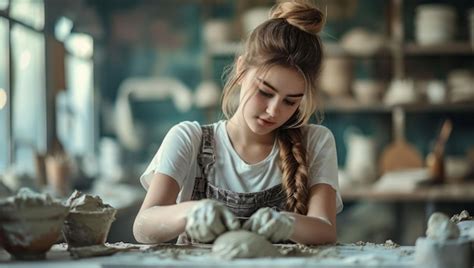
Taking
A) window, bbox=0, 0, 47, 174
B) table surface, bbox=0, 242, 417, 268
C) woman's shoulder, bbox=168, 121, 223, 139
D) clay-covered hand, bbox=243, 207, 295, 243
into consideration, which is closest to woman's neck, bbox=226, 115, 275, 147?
woman's shoulder, bbox=168, 121, 223, 139

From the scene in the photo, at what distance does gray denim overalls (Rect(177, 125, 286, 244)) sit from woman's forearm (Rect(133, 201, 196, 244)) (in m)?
0.18

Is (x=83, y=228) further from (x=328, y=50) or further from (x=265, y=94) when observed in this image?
(x=328, y=50)

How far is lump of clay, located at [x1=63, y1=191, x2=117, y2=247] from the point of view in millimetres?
1979

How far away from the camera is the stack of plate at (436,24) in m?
5.51

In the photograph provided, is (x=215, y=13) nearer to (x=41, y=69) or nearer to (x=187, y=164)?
(x=41, y=69)

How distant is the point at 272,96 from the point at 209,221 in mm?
574

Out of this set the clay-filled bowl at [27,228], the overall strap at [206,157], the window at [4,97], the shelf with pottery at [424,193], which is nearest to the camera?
the clay-filled bowl at [27,228]

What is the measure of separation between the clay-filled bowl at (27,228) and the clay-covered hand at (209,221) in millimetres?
322

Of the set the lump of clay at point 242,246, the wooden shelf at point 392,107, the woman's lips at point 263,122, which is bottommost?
the lump of clay at point 242,246

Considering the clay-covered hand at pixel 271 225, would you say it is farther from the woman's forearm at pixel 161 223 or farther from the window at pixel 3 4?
the window at pixel 3 4

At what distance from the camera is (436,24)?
5.54 metres

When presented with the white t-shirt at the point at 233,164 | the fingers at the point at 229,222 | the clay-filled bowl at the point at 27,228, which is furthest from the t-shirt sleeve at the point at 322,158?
the clay-filled bowl at the point at 27,228

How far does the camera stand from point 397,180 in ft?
17.7

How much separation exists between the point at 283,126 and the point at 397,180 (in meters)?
3.04
